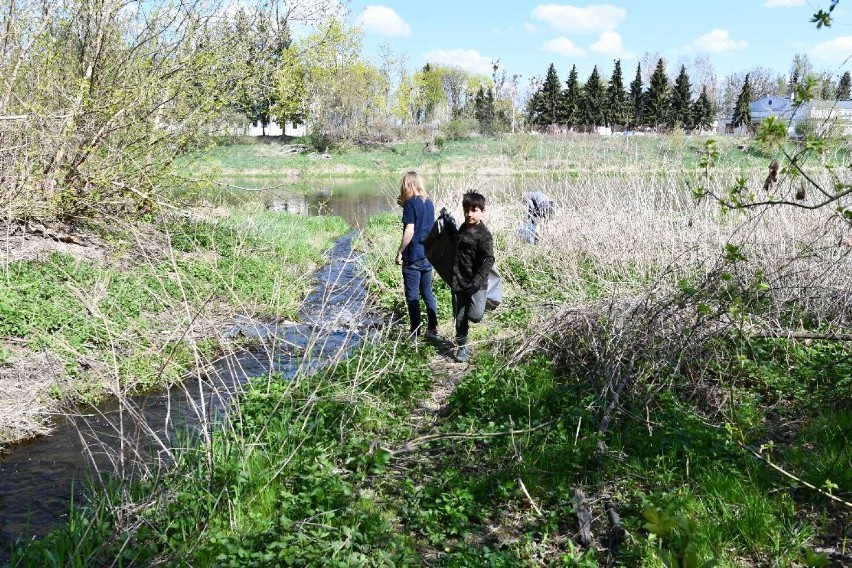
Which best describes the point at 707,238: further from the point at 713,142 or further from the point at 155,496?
the point at 155,496

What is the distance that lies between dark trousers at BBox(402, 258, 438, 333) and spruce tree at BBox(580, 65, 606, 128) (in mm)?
52534

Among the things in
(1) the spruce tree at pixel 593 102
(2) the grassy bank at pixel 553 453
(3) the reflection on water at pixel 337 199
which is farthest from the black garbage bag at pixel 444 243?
(1) the spruce tree at pixel 593 102

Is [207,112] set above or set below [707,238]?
above

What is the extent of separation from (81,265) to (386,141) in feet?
160

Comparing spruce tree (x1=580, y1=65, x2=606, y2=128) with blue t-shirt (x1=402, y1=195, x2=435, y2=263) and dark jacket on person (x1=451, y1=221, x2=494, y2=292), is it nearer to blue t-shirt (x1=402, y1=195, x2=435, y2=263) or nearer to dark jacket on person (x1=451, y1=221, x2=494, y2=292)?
blue t-shirt (x1=402, y1=195, x2=435, y2=263)

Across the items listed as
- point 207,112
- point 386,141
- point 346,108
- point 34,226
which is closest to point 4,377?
point 34,226

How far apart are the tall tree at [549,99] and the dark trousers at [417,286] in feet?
176

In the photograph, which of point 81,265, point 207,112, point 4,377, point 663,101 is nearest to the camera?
point 4,377

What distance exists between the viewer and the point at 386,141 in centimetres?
5622

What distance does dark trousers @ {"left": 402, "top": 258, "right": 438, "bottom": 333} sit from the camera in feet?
23.4

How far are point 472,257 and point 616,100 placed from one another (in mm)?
54368

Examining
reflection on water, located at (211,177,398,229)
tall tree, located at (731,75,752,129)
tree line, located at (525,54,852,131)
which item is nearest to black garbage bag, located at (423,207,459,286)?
tall tree, located at (731,75,752,129)

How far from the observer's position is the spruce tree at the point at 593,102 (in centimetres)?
5694

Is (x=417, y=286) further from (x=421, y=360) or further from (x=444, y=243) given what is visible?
(x=421, y=360)
